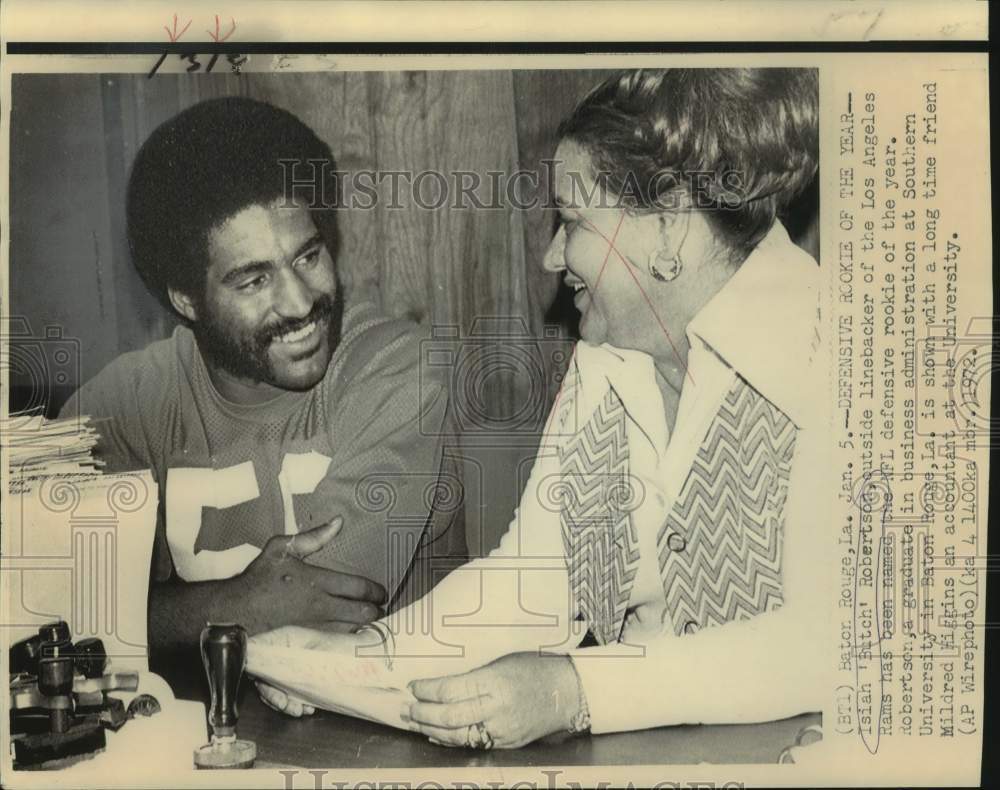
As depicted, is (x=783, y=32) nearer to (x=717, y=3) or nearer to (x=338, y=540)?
(x=717, y=3)

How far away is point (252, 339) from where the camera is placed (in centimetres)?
155

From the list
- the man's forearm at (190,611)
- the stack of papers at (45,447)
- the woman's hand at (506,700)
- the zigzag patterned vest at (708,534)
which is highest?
the stack of papers at (45,447)

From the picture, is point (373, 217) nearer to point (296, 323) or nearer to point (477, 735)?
point (296, 323)

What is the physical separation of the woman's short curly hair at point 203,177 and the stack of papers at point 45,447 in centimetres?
22

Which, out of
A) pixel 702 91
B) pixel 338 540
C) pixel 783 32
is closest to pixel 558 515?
pixel 338 540

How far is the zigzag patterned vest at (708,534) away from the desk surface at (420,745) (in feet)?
0.47

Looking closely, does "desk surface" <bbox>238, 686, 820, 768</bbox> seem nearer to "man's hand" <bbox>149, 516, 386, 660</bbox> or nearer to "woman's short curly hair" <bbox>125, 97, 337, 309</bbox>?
"man's hand" <bbox>149, 516, 386, 660</bbox>

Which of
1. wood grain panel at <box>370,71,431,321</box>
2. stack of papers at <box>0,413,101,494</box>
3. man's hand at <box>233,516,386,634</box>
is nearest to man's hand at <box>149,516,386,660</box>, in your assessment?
man's hand at <box>233,516,386,634</box>

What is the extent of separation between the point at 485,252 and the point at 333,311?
8.6 inches

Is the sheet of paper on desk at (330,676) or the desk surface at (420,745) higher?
the sheet of paper on desk at (330,676)

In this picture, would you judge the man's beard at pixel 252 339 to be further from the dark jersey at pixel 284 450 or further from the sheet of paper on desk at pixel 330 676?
the sheet of paper on desk at pixel 330 676

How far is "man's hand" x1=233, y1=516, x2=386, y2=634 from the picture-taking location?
1.54m

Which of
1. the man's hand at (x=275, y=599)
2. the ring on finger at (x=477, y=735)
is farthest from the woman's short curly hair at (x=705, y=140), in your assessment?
the ring on finger at (x=477, y=735)

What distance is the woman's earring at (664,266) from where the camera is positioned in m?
1.54
